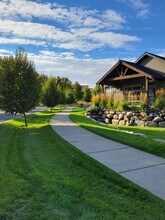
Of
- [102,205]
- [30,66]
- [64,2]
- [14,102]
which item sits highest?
[64,2]

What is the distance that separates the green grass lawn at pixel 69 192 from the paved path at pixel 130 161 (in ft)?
0.79

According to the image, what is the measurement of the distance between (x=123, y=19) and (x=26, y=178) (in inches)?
→ 622

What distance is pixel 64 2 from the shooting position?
518 inches

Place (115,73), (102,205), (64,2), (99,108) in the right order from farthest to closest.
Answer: (115,73) → (99,108) → (64,2) → (102,205)

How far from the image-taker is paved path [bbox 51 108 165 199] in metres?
4.54

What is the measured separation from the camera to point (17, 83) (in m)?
14.1

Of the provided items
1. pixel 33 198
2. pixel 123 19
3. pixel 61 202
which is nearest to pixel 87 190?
pixel 61 202

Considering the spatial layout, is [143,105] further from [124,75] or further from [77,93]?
[77,93]

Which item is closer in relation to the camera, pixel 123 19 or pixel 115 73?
pixel 123 19

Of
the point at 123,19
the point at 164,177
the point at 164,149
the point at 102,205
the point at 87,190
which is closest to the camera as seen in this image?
the point at 102,205

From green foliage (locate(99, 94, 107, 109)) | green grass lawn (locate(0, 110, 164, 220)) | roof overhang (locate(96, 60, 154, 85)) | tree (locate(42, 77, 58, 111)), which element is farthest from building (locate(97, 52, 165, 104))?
green grass lawn (locate(0, 110, 164, 220))

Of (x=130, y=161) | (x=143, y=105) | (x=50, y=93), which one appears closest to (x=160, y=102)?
(x=143, y=105)

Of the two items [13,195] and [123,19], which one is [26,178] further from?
[123,19]

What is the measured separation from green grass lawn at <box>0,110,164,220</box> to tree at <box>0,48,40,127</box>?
8.37m
